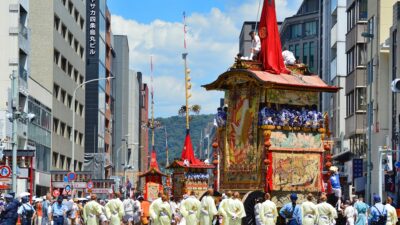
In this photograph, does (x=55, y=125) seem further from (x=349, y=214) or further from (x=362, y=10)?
(x=349, y=214)

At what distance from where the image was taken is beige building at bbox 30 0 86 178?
281 feet

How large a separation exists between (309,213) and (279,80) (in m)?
4.18

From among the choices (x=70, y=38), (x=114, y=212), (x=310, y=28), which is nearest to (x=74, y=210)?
(x=114, y=212)

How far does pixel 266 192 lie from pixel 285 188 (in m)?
0.56

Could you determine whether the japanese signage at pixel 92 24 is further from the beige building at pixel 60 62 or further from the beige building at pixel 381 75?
the beige building at pixel 381 75

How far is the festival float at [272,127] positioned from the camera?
31797mm

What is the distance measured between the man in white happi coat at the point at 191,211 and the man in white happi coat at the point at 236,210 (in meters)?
2.21

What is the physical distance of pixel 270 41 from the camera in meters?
32.6

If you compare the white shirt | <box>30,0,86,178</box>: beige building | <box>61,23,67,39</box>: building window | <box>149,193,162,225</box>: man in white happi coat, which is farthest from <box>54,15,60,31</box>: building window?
the white shirt

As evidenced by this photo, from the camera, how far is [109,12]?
141 meters

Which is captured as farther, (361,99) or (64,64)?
(64,64)

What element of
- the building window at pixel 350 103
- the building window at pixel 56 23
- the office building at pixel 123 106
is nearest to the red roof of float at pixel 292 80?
the building window at pixel 350 103

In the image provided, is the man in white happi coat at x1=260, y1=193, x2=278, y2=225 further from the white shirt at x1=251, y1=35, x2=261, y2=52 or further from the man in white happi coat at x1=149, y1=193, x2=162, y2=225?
the white shirt at x1=251, y1=35, x2=261, y2=52

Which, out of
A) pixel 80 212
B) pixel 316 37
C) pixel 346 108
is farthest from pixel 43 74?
pixel 316 37
